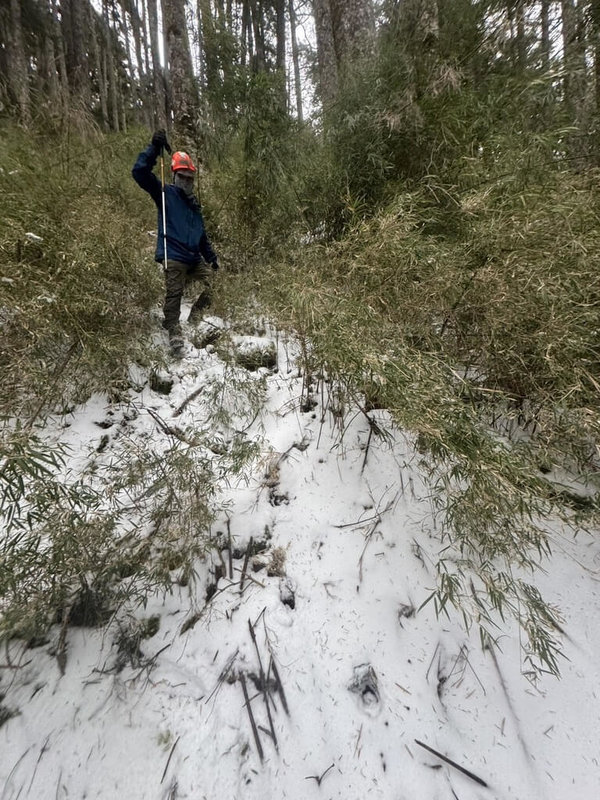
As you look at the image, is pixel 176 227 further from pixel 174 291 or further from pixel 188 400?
pixel 188 400

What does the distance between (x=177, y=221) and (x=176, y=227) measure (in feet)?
0.16

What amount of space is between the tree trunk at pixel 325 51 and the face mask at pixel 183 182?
1.74 meters

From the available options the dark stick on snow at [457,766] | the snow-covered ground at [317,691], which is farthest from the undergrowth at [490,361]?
the dark stick on snow at [457,766]

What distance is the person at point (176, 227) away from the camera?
7.96 ft

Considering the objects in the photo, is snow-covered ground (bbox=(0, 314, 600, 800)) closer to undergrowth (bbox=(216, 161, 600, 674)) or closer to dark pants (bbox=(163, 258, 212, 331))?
undergrowth (bbox=(216, 161, 600, 674))

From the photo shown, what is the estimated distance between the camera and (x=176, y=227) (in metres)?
2.60

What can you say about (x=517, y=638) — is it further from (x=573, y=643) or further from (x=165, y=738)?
(x=165, y=738)

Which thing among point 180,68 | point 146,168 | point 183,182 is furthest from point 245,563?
point 180,68

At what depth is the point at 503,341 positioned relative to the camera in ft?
5.07

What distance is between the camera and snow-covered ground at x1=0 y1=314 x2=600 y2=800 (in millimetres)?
1037

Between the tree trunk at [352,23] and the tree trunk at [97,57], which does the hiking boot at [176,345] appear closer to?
the tree trunk at [352,23]

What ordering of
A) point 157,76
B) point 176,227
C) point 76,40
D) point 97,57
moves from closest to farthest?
point 176,227
point 76,40
point 157,76
point 97,57

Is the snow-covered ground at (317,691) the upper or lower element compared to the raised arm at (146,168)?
lower

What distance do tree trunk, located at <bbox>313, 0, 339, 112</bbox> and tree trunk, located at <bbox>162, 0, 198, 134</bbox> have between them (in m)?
1.46
